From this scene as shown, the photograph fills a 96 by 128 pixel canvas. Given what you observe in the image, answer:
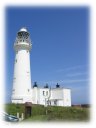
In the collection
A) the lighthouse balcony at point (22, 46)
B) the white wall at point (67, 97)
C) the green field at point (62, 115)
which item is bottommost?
the green field at point (62, 115)

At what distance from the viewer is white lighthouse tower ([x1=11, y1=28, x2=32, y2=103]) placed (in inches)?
1140

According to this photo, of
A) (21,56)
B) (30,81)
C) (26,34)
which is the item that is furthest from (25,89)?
(26,34)

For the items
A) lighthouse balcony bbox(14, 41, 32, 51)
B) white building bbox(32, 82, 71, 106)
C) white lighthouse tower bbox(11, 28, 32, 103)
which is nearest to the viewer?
white lighthouse tower bbox(11, 28, 32, 103)

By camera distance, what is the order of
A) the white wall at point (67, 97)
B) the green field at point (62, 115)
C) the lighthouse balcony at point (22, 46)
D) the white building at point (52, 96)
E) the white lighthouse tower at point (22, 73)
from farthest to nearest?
the white wall at point (67, 97), the white building at point (52, 96), the lighthouse balcony at point (22, 46), the white lighthouse tower at point (22, 73), the green field at point (62, 115)

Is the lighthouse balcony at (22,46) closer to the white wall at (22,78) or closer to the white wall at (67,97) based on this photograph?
the white wall at (22,78)

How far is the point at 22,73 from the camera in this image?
29094 millimetres

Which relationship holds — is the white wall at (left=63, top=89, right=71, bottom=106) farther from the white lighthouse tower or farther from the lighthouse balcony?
the lighthouse balcony

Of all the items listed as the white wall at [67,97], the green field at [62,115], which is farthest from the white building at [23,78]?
the green field at [62,115]

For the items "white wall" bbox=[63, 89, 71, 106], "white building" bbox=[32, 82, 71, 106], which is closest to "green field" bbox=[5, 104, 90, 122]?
"white building" bbox=[32, 82, 71, 106]

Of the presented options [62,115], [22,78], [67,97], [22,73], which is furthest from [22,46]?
[62,115]

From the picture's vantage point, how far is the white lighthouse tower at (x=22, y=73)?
28953 millimetres

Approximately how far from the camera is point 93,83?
31.9ft

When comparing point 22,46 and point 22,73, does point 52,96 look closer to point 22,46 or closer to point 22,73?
point 22,73

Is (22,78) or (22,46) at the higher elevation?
(22,46)
